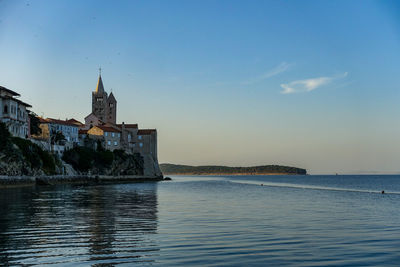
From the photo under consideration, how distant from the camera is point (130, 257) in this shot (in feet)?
42.1

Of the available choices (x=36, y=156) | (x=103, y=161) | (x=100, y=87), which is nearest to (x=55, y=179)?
(x=36, y=156)

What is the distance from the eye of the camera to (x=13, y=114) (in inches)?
3189

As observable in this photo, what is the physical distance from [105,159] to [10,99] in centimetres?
4786

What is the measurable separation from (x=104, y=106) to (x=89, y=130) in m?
30.7

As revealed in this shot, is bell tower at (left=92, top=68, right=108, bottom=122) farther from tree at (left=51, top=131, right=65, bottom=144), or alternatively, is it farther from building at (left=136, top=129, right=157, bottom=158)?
tree at (left=51, top=131, right=65, bottom=144)

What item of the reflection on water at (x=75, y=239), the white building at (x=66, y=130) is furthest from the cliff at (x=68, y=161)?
the reflection on water at (x=75, y=239)

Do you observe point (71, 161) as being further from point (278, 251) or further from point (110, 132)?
point (278, 251)

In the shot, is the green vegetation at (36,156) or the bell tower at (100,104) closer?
the green vegetation at (36,156)

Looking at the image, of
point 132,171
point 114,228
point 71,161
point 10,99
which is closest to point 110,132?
point 132,171

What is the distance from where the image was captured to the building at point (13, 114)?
7888 cm

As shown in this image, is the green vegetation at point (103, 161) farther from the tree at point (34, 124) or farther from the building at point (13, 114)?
the building at point (13, 114)

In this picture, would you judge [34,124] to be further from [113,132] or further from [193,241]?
[193,241]

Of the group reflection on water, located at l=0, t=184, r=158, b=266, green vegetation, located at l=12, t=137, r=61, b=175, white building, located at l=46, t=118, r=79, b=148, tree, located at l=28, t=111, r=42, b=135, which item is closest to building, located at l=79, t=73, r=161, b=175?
white building, located at l=46, t=118, r=79, b=148

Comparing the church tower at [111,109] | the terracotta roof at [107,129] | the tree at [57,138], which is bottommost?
the tree at [57,138]
